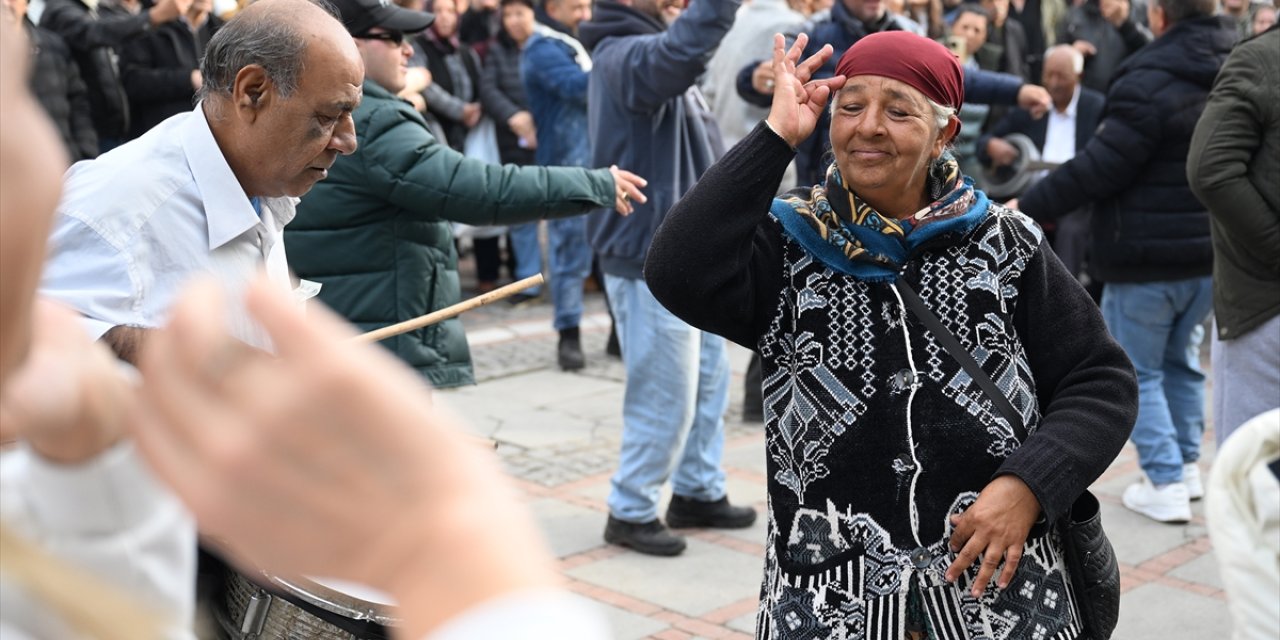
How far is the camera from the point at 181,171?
2596 millimetres

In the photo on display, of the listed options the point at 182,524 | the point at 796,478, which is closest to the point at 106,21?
the point at 796,478

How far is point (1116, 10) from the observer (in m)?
10.0

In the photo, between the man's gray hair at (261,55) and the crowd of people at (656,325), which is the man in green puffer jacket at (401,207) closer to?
the crowd of people at (656,325)

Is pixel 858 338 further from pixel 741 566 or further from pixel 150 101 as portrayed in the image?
pixel 150 101

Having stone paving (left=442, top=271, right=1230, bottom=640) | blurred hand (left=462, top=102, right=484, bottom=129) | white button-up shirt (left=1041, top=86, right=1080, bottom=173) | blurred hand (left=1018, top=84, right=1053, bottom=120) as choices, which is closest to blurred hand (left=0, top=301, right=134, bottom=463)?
stone paving (left=442, top=271, right=1230, bottom=640)

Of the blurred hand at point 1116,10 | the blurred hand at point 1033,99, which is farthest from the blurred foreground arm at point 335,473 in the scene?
the blurred hand at point 1116,10

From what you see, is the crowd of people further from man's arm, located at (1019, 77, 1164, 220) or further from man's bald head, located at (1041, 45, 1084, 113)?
man's bald head, located at (1041, 45, 1084, 113)

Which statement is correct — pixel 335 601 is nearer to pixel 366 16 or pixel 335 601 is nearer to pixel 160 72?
pixel 366 16

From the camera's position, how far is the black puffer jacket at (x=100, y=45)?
791 centimetres

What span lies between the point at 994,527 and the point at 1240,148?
8.13 ft

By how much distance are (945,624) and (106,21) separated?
22.2 feet

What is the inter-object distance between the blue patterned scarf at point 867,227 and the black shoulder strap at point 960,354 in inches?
2.7

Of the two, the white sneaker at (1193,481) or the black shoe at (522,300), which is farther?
the black shoe at (522,300)

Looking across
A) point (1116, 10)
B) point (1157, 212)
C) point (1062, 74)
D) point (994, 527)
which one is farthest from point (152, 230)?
point (1116, 10)
